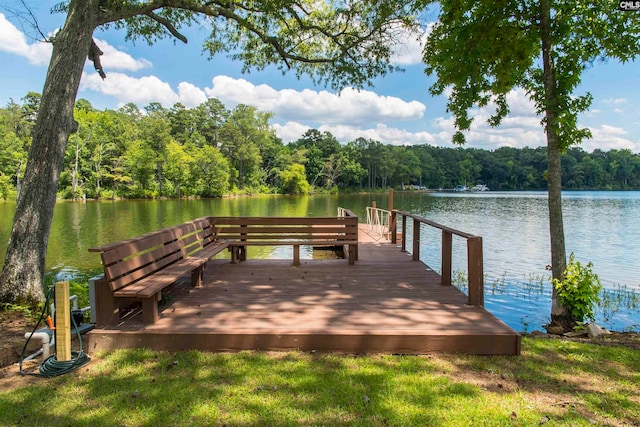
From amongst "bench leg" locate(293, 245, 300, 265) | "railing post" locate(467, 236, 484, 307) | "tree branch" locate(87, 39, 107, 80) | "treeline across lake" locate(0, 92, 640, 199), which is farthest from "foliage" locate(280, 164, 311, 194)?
"railing post" locate(467, 236, 484, 307)

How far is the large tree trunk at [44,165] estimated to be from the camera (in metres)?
5.00

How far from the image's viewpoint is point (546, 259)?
1312 cm

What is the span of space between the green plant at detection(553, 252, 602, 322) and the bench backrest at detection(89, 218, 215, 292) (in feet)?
18.8

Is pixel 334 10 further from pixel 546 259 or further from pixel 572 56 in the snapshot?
pixel 546 259

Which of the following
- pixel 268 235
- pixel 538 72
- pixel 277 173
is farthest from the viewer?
pixel 277 173

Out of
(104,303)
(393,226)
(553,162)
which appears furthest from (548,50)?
(104,303)

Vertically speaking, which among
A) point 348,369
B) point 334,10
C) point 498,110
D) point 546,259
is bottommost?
point 546,259

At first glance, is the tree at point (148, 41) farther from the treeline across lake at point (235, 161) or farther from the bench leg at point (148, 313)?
the treeline across lake at point (235, 161)

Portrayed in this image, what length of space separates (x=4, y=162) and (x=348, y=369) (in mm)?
55760

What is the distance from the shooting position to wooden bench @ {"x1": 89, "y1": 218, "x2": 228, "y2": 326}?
3654 mm

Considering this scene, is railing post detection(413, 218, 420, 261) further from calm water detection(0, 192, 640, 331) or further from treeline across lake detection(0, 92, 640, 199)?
treeline across lake detection(0, 92, 640, 199)

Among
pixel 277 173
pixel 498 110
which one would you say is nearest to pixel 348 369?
pixel 498 110

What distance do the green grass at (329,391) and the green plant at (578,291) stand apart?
2578 mm

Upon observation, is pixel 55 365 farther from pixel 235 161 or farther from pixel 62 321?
pixel 235 161
